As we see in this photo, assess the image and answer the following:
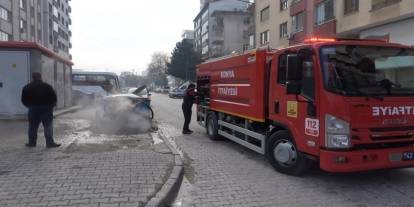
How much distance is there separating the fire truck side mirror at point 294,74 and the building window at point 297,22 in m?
25.1

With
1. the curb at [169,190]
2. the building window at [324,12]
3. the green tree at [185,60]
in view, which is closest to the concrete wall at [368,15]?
the building window at [324,12]

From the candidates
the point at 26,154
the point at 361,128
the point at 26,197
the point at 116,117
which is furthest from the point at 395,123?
the point at 116,117

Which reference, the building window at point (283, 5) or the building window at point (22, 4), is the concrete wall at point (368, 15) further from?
the building window at point (22, 4)

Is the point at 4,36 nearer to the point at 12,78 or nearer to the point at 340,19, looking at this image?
the point at 12,78

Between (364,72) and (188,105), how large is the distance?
24.3ft

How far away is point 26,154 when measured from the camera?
26.9 feet

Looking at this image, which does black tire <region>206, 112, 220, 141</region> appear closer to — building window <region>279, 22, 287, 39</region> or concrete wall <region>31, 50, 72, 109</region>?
concrete wall <region>31, 50, 72, 109</region>

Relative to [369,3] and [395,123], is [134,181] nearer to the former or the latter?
[395,123]

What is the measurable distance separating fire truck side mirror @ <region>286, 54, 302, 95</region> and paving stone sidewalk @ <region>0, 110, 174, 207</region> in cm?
253

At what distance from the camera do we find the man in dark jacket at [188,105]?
12906 mm

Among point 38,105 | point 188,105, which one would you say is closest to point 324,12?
point 188,105

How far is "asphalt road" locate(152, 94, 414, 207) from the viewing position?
5.68 metres

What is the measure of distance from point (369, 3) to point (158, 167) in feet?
57.8

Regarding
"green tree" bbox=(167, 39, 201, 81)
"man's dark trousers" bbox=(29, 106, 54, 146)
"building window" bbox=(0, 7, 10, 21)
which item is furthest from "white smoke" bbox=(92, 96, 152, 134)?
"green tree" bbox=(167, 39, 201, 81)
